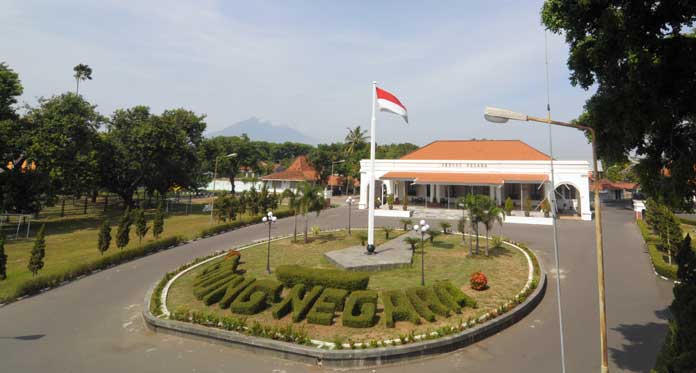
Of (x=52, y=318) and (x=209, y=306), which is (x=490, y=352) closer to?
(x=209, y=306)

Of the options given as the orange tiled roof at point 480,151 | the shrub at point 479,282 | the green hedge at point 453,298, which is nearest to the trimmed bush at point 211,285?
the green hedge at point 453,298

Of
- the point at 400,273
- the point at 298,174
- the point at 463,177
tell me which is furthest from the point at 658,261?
the point at 298,174

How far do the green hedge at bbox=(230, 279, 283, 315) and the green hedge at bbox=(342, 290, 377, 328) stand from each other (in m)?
2.58

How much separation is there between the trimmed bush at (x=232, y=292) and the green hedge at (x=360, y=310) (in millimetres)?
3856

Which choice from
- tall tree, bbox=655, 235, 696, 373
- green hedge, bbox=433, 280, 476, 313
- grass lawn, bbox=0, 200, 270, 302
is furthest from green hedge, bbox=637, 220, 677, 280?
grass lawn, bbox=0, 200, 270, 302

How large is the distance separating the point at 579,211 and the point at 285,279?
30554 mm

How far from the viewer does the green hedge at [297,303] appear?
10.2 metres

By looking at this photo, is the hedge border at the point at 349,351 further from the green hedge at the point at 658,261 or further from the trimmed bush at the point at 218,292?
the green hedge at the point at 658,261

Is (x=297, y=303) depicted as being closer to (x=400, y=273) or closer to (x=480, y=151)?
(x=400, y=273)

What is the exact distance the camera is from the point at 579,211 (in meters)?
31.6

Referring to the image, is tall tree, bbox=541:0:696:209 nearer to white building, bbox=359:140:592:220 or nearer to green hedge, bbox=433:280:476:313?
green hedge, bbox=433:280:476:313

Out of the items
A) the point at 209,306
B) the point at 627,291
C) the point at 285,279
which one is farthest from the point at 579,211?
the point at 209,306

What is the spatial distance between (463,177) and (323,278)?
25.1 m

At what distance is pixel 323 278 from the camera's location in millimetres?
11984
